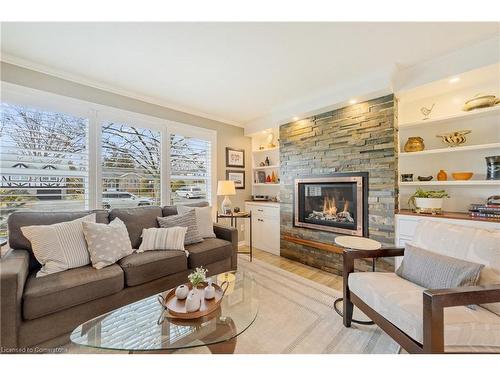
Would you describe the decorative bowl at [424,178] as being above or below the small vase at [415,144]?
below

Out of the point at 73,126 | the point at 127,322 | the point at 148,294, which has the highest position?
the point at 73,126

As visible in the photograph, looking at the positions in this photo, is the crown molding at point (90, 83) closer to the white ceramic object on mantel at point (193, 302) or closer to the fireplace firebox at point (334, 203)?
the fireplace firebox at point (334, 203)

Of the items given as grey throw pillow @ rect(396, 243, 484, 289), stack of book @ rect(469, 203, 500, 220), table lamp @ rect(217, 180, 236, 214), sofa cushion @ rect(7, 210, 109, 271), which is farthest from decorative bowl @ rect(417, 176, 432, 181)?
sofa cushion @ rect(7, 210, 109, 271)

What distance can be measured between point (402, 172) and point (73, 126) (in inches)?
158

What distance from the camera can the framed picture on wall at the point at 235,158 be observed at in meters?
3.85

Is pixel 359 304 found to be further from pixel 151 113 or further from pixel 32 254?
pixel 151 113

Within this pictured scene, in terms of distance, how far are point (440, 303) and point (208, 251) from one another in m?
1.93

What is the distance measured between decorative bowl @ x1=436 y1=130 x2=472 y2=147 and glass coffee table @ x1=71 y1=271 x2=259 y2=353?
265 centimetres

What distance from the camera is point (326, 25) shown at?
157 cm

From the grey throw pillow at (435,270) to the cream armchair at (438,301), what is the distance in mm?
84

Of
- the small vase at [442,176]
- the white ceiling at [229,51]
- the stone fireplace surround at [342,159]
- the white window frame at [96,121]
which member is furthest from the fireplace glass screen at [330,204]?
the white window frame at [96,121]

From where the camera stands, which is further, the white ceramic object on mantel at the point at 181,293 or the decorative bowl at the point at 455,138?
the decorative bowl at the point at 455,138
